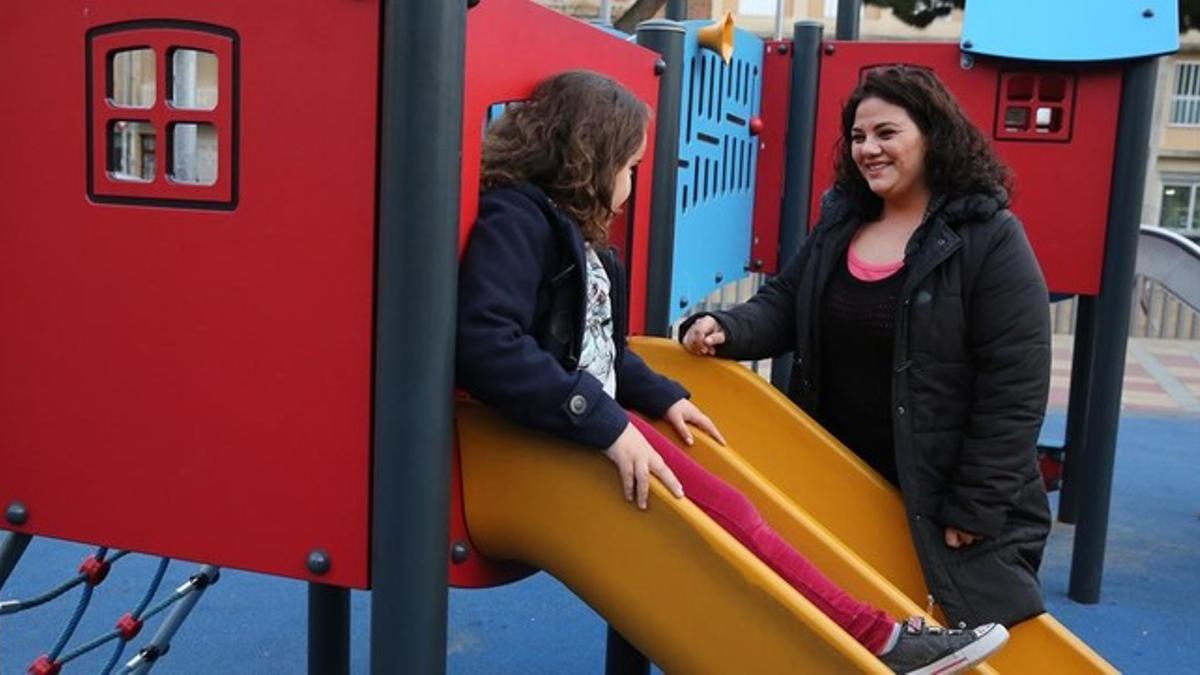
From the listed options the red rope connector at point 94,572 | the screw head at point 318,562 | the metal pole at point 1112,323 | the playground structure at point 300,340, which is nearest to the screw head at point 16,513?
the playground structure at point 300,340

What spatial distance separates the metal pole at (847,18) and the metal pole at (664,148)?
2111 millimetres

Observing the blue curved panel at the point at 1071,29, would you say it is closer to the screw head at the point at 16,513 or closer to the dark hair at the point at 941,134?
the dark hair at the point at 941,134

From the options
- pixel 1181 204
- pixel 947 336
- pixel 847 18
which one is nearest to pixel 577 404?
pixel 947 336

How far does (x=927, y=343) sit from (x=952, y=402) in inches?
4.3

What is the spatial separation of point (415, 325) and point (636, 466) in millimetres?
323

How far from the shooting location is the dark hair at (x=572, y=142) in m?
1.52

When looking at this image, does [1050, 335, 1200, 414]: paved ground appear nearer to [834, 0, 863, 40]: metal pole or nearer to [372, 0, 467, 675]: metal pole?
[834, 0, 863, 40]: metal pole

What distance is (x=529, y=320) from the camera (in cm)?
142

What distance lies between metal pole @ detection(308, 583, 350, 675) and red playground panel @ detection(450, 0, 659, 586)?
0.87 m

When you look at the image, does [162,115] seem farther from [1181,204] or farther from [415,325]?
[1181,204]

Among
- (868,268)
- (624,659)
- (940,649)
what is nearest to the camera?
(940,649)

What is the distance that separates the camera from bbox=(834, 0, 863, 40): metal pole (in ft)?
14.0

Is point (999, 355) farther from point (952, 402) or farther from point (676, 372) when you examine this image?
point (676, 372)

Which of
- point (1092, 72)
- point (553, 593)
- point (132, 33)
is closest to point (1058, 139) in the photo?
point (1092, 72)
